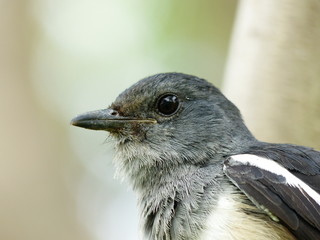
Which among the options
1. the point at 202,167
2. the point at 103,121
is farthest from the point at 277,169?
the point at 103,121

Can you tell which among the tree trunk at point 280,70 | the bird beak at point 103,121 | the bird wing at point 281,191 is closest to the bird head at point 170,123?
the bird beak at point 103,121

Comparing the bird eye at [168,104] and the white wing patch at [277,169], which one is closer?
the white wing patch at [277,169]

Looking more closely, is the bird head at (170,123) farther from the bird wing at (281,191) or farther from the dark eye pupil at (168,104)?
the bird wing at (281,191)

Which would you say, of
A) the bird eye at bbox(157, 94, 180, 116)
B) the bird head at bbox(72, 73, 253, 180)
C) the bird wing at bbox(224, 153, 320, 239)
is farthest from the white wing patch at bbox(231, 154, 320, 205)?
the bird eye at bbox(157, 94, 180, 116)

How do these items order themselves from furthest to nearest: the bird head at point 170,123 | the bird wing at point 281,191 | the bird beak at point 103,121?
the bird beak at point 103,121
the bird head at point 170,123
the bird wing at point 281,191

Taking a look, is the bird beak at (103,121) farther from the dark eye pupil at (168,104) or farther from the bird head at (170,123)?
the dark eye pupil at (168,104)

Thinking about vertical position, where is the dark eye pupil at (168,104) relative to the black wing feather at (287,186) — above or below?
above

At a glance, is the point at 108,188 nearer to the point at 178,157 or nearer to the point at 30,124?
the point at 30,124

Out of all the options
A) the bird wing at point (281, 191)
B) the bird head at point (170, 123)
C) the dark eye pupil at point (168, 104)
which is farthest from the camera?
the dark eye pupil at point (168, 104)

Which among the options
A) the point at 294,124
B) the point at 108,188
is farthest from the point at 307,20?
the point at 108,188
